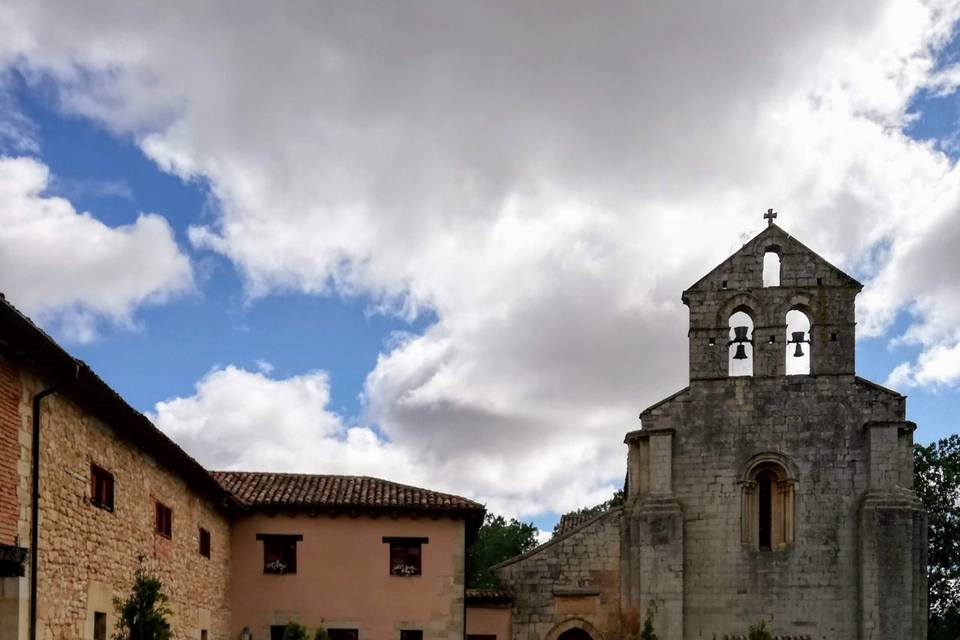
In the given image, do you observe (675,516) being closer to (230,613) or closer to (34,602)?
(230,613)

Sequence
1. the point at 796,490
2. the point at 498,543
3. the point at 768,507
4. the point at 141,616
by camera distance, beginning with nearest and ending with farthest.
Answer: the point at 141,616 → the point at 796,490 → the point at 768,507 → the point at 498,543

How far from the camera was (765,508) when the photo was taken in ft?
90.1

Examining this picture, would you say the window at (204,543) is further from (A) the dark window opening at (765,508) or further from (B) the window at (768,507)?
(A) the dark window opening at (765,508)

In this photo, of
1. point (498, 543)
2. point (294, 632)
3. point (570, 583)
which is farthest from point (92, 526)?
point (498, 543)

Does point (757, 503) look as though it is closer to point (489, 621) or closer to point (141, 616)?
point (489, 621)

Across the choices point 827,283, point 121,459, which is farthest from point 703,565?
point 121,459

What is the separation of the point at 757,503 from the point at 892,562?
12.5 feet

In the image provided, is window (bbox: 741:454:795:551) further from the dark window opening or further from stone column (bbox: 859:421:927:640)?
stone column (bbox: 859:421:927:640)

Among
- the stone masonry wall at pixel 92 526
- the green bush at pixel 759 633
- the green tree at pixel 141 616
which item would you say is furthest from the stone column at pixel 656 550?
the green tree at pixel 141 616

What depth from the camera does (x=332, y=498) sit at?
2602cm

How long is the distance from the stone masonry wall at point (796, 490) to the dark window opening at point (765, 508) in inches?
25.2

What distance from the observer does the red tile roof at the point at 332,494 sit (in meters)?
25.6

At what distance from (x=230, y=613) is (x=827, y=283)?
63.5ft

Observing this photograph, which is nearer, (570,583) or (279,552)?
(279,552)
